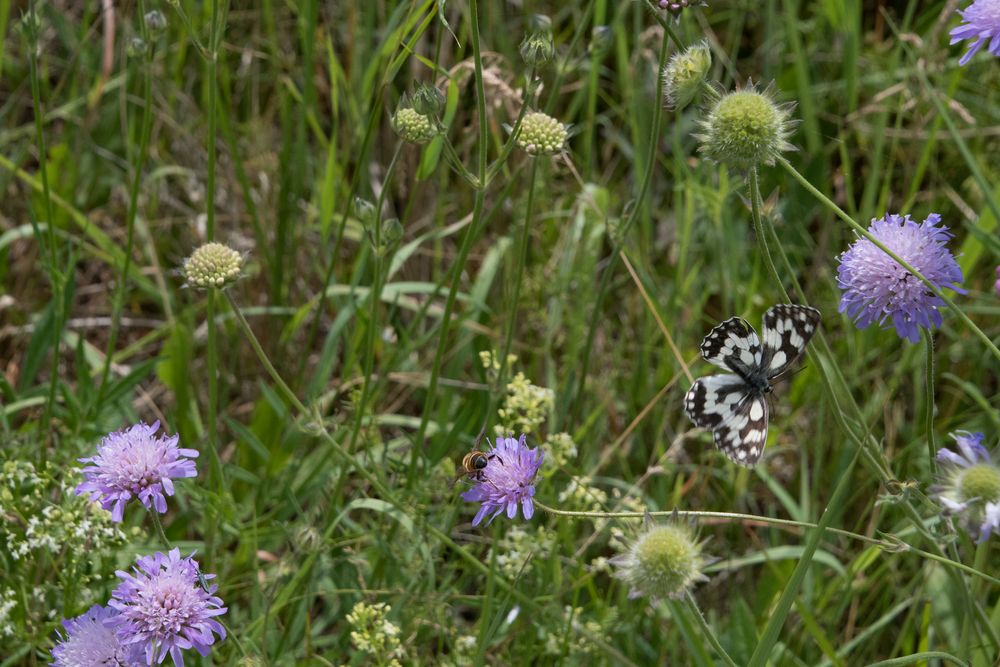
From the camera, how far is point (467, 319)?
2924 millimetres

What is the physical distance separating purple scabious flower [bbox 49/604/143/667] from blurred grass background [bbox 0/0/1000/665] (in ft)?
0.90

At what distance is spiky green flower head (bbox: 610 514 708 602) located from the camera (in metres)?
1.48

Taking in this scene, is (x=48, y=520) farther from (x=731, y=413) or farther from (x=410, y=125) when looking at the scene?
(x=731, y=413)

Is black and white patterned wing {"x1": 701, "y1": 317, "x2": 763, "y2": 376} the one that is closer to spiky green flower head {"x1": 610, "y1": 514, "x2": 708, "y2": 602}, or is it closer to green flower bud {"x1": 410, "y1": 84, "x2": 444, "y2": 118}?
spiky green flower head {"x1": 610, "y1": 514, "x2": 708, "y2": 602}

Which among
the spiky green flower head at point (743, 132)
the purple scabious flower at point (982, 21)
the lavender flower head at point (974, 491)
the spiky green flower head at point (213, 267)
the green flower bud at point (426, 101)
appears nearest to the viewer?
the lavender flower head at point (974, 491)

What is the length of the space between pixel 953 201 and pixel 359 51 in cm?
171

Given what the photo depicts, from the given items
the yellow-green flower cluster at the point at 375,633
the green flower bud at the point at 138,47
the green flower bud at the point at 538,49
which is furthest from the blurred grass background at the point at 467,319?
the green flower bud at the point at 538,49

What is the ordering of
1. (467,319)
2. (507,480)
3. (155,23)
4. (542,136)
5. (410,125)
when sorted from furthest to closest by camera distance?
(467,319), (155,23), (542,136), (410,125), (507,480)

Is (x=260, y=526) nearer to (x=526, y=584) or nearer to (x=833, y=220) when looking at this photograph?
(x=526, y=584)

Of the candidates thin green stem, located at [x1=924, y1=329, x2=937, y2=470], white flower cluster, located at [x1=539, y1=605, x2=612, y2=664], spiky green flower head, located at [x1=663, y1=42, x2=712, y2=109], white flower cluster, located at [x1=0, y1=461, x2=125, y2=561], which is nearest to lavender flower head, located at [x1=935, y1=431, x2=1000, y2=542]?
thin green stem, located at [x1=924, y1=329, x2=937, y2=470]

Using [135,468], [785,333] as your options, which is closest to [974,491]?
[785,333]

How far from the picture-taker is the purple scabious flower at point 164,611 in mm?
1614

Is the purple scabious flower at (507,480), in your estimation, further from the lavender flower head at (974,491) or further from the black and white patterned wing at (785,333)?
the lavender flower head at (974,491)

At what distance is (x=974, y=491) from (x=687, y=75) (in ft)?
2.29
